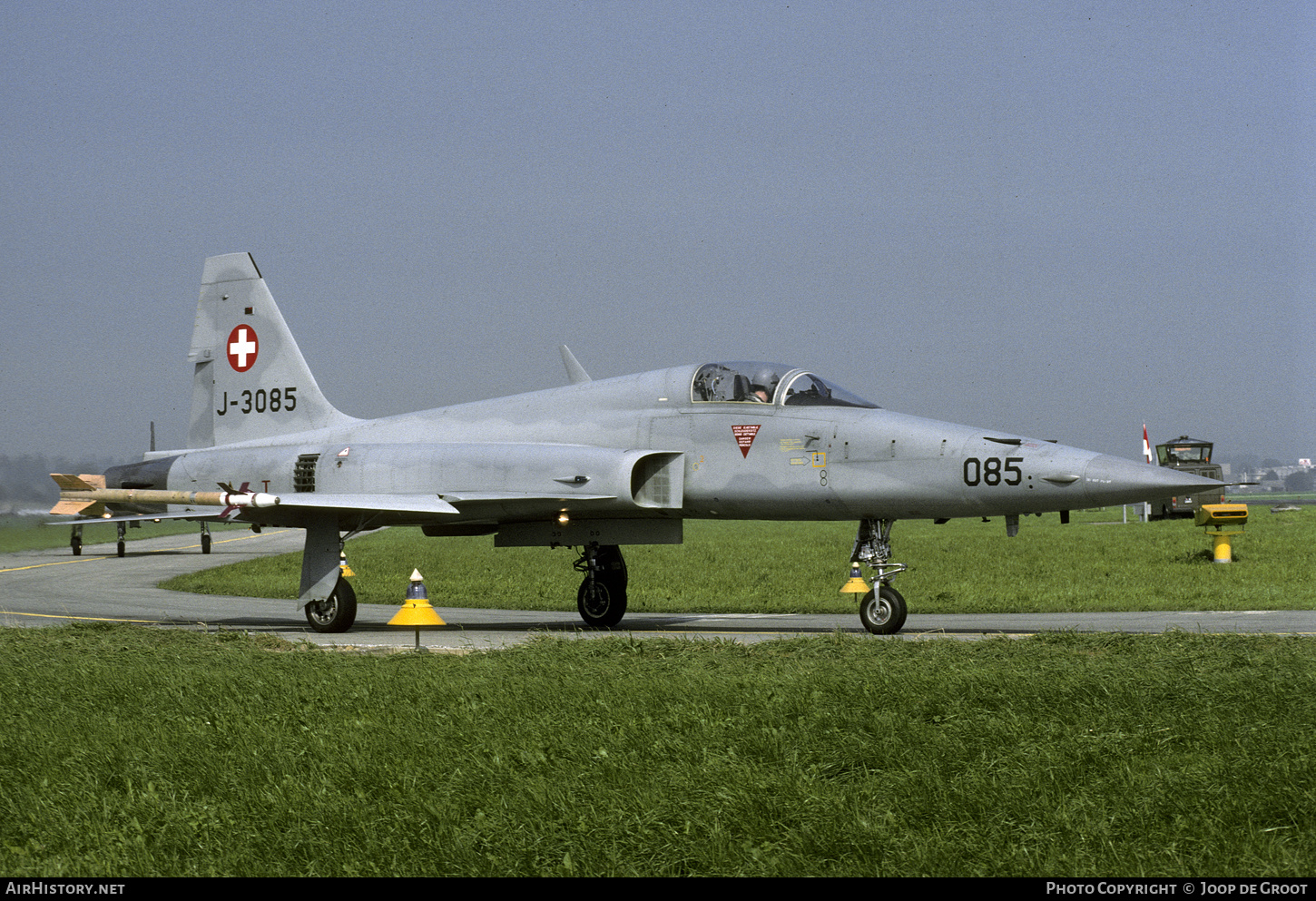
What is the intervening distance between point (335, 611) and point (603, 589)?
3568 millimetres

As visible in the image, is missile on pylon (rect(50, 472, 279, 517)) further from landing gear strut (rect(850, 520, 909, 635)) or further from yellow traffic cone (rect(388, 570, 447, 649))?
landing gear strut (rect(850, 520, 909, 635))

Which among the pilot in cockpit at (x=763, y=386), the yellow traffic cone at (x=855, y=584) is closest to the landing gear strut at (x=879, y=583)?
the yellow traffic cone at (x=855, y=584)

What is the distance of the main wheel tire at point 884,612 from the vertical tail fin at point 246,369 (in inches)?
355

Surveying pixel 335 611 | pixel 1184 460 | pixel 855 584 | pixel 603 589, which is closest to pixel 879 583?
pixel 855 584

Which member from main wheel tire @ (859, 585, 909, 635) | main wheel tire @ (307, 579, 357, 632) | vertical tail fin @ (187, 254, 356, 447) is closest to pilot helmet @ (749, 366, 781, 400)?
main wheel tire @ (859, 585, 909, 635)

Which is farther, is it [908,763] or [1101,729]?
[1101,729]

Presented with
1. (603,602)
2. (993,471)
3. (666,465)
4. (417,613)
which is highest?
(666,465)

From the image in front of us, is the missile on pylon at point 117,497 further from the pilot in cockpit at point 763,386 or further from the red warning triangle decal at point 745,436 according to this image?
the pilot in cockpit at point 763,386

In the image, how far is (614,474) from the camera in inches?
578

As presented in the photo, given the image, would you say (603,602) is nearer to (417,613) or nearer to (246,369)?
(417,613)

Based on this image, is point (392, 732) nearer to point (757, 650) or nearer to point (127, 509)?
point (757, 650)

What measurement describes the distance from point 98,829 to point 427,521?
34.6ft

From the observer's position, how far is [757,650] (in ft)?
35.1
